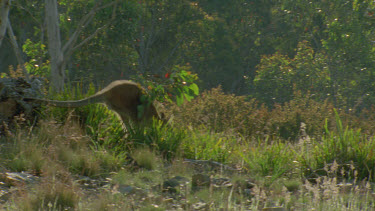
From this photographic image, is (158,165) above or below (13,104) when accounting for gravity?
below

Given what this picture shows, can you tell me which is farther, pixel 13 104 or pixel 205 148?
pixel 13 104

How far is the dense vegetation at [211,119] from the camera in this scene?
515cm

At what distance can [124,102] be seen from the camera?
7660 millimetres

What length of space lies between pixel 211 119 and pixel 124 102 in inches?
147

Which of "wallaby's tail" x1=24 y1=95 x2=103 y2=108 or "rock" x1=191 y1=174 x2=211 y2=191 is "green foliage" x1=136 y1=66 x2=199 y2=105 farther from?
"rock" x1=191 y1=174 x2=211 y2=191

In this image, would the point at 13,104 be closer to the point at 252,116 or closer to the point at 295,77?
the point at 252,116

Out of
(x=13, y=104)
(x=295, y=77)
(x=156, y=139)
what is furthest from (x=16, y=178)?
(x=295, y=77)

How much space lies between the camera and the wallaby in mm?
7326

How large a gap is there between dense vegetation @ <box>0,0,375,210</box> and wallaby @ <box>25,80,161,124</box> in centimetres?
19

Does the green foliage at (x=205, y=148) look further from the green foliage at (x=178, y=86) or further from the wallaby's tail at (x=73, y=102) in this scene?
the wallaby's tail at (x=73, y=102)

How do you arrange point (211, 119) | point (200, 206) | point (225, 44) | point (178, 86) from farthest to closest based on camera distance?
point (225, 44), point (211, 119), point (178, 86), point (200, 206)

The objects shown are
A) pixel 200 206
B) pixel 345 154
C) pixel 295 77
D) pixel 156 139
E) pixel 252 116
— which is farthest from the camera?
pixel 295 77

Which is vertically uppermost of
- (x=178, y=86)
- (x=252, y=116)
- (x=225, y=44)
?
(x=225, y=44)

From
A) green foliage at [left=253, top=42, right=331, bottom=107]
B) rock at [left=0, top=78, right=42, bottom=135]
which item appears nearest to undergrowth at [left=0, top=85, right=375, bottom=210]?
rock at [left=0, top=78, right=42, bottom=135]
